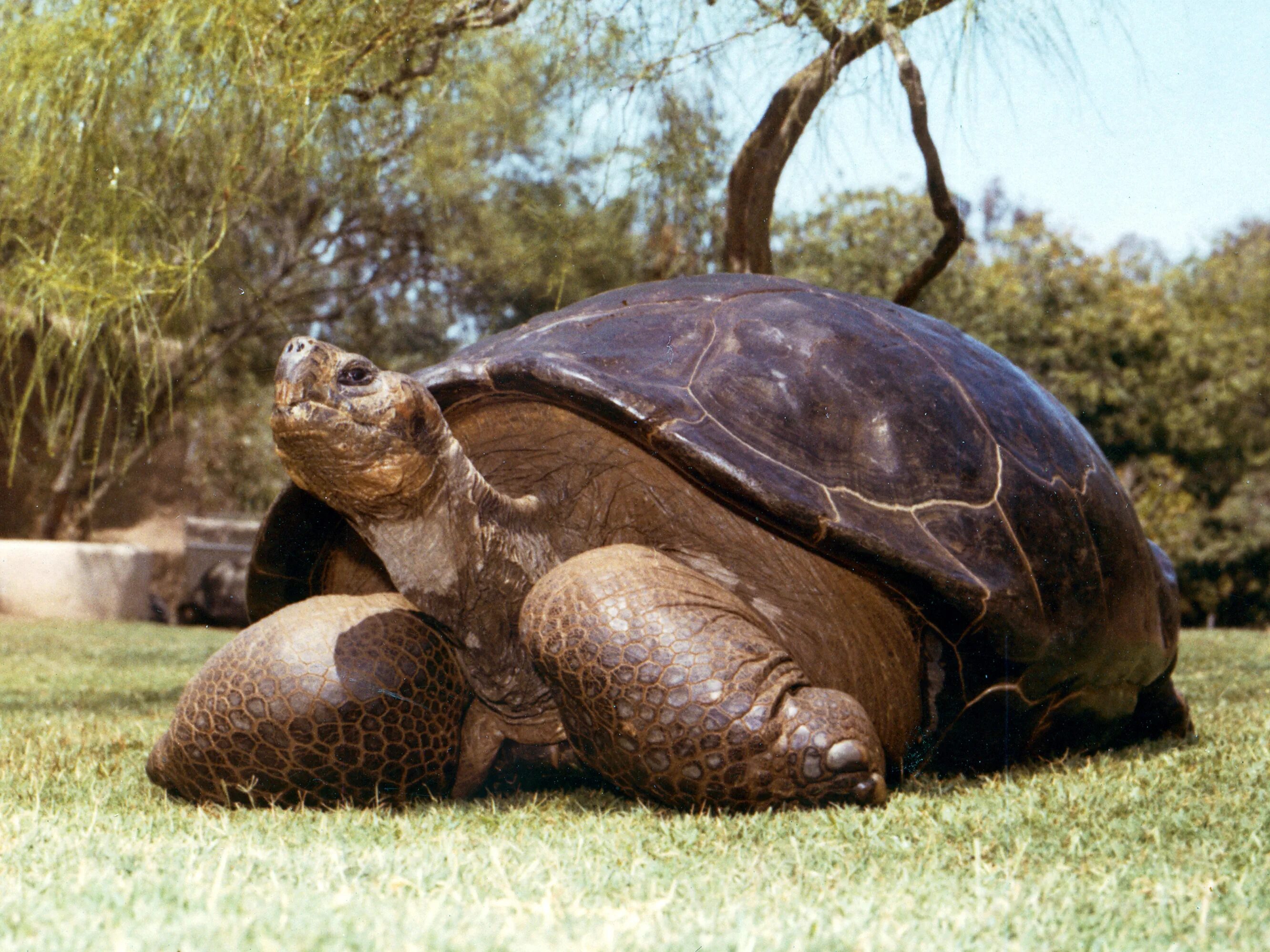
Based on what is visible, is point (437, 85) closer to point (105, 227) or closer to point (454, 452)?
point (105, 227)

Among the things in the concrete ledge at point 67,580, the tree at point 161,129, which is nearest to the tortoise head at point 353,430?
the tree at point 161,129

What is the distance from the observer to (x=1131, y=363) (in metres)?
16.7

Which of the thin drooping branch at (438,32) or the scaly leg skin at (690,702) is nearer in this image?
the scaly leg skin at (690,702)

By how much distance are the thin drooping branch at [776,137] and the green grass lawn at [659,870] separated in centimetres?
310

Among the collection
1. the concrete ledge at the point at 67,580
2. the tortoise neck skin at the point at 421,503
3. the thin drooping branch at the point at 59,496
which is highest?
the tortoise neck skin at the point at 421,503

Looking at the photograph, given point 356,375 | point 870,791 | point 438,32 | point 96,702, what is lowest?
point 96,702

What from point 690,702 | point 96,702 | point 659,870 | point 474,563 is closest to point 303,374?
point 474,563

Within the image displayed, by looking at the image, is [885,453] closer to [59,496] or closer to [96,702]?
[96,702]

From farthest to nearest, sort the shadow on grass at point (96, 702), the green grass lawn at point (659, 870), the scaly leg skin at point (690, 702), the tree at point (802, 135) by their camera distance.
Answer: the tree at point (802, 135) → the shadow on grass at point (96, 702) → the scaly leg skin at point (690, 702) → the green grass lawn at point (659, 870)

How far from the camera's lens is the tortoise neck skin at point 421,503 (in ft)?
7.49

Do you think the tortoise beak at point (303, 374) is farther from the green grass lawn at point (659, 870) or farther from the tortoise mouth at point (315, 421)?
the green grass lawn at point (659, 870)

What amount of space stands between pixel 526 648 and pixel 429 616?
352 mm

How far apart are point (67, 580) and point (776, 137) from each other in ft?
27.2

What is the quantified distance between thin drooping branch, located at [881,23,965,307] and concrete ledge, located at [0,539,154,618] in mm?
8302
